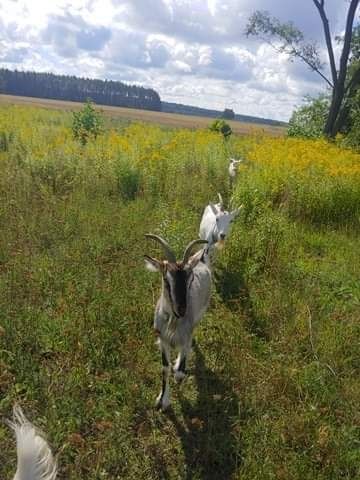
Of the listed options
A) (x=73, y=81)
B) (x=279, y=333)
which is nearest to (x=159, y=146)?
(x=279, y=333)

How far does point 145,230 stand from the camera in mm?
7660

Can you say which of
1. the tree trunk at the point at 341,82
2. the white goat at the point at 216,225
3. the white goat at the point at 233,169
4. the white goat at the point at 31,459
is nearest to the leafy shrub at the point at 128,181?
the white goat at the point at 233,169

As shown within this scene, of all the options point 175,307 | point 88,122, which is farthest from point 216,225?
point 88,122

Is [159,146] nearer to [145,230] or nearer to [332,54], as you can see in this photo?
[145,230]

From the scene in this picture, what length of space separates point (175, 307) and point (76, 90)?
136211 mm

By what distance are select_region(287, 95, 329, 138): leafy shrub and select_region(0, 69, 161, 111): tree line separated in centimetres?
9987

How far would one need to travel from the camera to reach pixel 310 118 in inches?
904

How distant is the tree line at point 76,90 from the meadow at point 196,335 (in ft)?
375

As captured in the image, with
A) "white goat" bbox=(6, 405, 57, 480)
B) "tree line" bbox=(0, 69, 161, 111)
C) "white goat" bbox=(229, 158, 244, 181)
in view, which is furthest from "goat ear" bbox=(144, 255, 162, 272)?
"tree line" bbox=(0, 69, 161, 111)

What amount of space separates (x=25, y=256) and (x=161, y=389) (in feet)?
10.2

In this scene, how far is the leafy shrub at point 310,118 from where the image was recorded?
855 inches

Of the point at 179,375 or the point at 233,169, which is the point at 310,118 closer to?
the point at 233,169

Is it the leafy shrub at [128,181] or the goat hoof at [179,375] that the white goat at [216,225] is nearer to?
the goat hoof at [179,375]

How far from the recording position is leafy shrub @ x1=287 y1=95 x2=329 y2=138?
21.7 m
